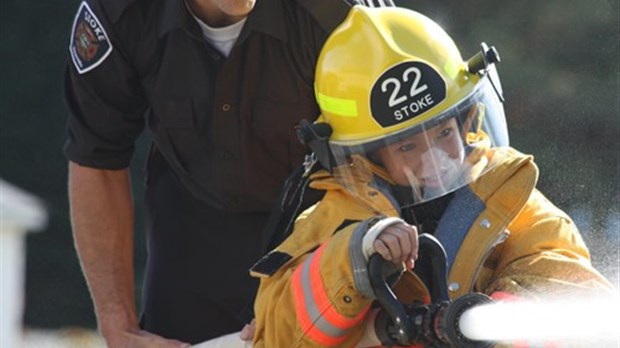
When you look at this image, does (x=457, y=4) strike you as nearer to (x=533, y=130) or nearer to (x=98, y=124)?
(x=533, y=130)

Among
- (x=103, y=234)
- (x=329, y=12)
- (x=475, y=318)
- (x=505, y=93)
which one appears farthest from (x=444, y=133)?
(x=505, y=93)

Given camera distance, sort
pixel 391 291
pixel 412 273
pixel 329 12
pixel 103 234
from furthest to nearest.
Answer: pixel 103 234 < pixel 329 12 < pixel 412 273 < pixel 391 291

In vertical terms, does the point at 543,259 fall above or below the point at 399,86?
below

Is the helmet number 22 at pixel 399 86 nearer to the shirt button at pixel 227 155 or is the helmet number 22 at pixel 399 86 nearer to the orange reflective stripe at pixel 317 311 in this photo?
the orange reflective stripe at pixel 317 311

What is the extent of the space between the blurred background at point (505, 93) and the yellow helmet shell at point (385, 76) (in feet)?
6.41

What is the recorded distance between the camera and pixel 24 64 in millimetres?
6828

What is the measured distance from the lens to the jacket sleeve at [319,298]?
3.26 meters

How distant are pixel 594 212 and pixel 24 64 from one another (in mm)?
2715

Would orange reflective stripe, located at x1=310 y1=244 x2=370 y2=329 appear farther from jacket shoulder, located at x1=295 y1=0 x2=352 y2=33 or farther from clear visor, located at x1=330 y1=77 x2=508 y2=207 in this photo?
jacket shoulder, located at x1=295 y1=0 x2=352 y2=33

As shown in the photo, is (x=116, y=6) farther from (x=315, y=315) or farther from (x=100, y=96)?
(x=315, y=315)

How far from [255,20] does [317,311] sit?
1.09m

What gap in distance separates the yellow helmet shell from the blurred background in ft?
6.41

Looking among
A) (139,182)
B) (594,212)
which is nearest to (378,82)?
(594,212)

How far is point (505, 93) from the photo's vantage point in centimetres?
642
